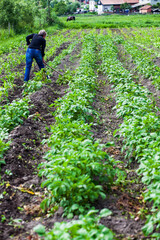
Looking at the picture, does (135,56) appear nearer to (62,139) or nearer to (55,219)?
(62,139)

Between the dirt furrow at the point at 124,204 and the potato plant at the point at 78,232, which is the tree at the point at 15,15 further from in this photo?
the potato plant at the point at 78,232

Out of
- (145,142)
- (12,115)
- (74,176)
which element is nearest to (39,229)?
(74,176)

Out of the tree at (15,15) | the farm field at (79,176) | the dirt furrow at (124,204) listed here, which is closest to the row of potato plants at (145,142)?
the farm field at (79,176)

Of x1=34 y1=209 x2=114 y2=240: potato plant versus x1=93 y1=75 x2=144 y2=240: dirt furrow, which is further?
x1=93 y1=75 x2=144 y2=240: dirt furrow

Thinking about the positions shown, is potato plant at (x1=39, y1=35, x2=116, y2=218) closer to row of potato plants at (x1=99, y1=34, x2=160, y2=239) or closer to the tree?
row of potato plants at (x1=99, y1=34, x2=160, y2=239)

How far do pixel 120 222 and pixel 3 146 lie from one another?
2.46 m

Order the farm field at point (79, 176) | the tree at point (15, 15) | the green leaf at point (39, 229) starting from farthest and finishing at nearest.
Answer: the tree at point (15, 15)
the farm field at point (79, 176)
the green leaf at point (39, 229)

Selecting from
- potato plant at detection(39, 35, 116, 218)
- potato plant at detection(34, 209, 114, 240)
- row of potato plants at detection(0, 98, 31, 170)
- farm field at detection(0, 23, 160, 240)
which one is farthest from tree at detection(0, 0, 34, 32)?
potato plant at detection(34, 209, 114, 240)

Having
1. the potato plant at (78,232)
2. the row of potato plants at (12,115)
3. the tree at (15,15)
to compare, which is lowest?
the potato plant at (78,232)

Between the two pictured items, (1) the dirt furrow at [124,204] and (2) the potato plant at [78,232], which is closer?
(2) the potato plant at [78,232]

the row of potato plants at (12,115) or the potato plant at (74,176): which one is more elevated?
the row of potato plants at (12,115)

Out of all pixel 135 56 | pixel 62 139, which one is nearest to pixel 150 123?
pixel 62 139

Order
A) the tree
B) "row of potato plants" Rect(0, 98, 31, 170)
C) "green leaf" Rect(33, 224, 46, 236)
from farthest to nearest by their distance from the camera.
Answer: the tree < "row of potato plants" Rect(0, 98, 31, 170) < "green leaf" Rect(33, 224, 46, 236)

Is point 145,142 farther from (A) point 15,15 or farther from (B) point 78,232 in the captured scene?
(A) point 15,15
